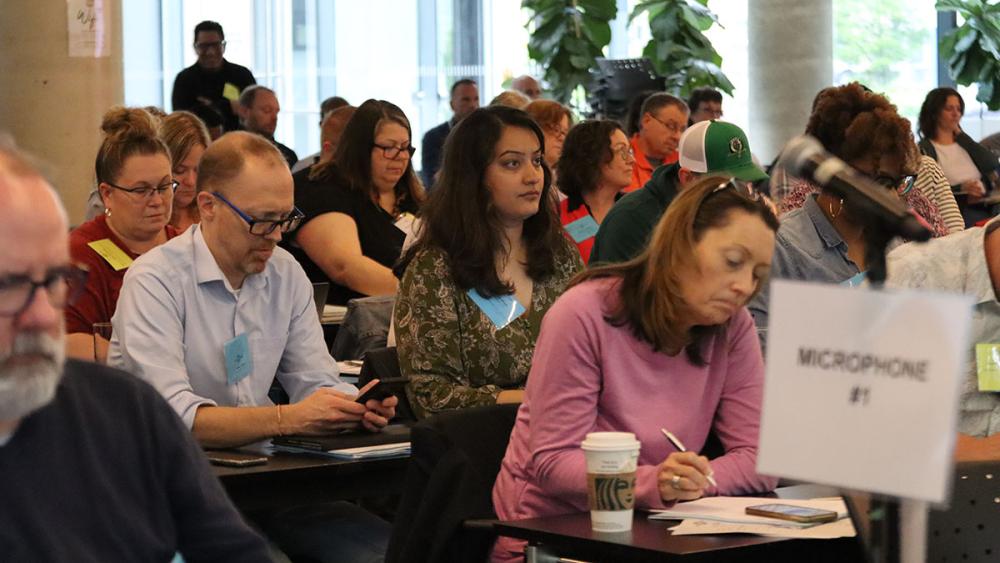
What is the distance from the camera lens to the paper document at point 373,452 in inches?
127

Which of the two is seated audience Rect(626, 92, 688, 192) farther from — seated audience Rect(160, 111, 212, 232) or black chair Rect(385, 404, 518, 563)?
black chair Rect(385, 404, 518, 563)

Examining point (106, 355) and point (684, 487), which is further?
point (106, 355)

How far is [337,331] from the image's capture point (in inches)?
199

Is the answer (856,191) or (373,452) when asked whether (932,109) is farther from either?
(856,191)

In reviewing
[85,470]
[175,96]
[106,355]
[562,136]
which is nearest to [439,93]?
[175,96]

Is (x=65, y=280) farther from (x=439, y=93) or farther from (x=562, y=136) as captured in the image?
(x=439, y=93)

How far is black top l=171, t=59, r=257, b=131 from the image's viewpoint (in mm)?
9844

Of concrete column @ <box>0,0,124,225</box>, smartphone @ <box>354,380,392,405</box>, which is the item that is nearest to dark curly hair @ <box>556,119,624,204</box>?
concrete column @ <box>0,0,124,225</box>

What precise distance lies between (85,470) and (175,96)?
27.3ft

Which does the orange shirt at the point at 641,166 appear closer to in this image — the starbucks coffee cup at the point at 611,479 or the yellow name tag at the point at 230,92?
the yellow name tag at the point at 230,92

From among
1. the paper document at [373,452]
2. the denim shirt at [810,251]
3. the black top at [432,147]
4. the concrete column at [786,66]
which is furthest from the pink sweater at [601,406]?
the concrete column at [786,66]

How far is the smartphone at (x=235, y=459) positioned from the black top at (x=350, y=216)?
2.54 m

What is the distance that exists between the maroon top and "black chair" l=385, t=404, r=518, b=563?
1.55 metres

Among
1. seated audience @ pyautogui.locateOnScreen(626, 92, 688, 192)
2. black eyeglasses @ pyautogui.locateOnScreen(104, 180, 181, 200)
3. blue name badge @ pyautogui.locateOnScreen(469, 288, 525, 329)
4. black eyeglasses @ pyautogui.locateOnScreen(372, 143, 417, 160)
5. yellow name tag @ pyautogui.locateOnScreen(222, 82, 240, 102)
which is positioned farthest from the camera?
yellow name tag @ pyautogui.locateOnScreen(222, 82, 240, 102)
